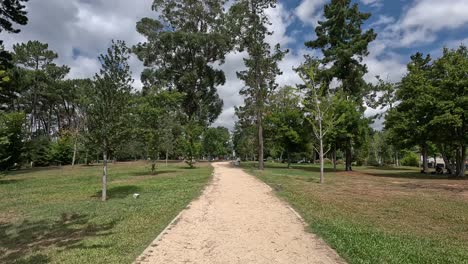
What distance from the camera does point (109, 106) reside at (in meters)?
13.1

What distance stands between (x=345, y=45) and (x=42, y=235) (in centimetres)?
3581

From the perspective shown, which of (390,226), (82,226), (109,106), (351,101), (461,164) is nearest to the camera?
(390,226)

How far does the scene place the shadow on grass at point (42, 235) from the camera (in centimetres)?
639

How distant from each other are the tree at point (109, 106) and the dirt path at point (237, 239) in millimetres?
4962

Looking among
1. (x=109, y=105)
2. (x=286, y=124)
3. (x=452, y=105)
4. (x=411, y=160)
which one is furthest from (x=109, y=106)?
(x=411, y=160)

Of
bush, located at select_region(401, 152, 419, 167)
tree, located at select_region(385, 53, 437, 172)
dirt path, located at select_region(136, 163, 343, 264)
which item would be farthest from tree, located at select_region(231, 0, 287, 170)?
bush, located at select_region(401, 152, 419, 167)

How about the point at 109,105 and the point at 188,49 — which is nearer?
the point at 109,105

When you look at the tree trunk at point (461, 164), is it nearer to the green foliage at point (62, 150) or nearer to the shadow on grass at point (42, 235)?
the shadow on grass at point (42, 235)

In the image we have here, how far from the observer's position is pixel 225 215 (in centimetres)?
939

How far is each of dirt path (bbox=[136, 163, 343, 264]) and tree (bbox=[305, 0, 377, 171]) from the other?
2939cm

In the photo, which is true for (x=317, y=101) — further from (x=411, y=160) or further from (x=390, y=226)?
(x=411, y=160)

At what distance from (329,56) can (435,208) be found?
29.9 metres

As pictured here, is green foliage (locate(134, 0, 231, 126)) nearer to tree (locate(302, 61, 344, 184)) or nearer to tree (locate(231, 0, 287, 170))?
tree (locate(231, 0, 287, 170))

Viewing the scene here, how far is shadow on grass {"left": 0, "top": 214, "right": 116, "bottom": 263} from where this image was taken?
6392 mm
